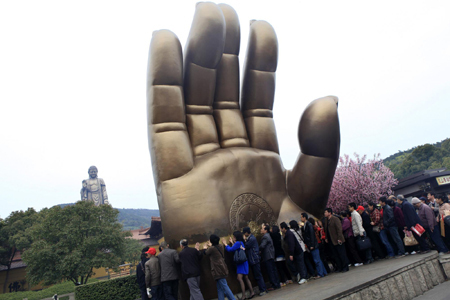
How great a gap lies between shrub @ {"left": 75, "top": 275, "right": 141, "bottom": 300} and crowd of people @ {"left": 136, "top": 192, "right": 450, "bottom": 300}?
33.5 ft

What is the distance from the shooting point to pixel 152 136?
7.33 meters

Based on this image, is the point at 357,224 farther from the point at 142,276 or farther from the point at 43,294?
the point at 43,294

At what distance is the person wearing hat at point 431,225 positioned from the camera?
7.06 metres

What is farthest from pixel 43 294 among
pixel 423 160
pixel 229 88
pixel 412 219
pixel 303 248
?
pixel 423 160

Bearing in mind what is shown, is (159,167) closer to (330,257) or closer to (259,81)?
(259,81)

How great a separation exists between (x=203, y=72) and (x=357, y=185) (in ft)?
69.3

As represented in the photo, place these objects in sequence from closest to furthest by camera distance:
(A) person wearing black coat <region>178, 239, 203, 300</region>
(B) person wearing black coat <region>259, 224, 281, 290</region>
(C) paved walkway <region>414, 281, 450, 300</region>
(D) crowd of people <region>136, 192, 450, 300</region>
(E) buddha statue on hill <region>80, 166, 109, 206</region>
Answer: (C) paved walkway <region>414, 281, 450, 300</region> < (A) person wearing black coat <region>178, 239, 203, 300</region> < (D) crowd of people <region>136, 192, 450, 300</region> < (B) person wearing black coat <region>259, 224, 281, 290</region> < (E) buddha statue on hill <region>80, 166, 109, 206</region>

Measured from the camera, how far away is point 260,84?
8.97m

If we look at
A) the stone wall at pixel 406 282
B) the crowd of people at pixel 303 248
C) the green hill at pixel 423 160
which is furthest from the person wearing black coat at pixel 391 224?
the green hill at pixel 423 160

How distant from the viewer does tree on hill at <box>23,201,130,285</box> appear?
23.7 m

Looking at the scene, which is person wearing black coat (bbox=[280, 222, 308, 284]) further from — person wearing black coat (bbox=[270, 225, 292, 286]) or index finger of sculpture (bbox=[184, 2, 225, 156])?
index finger of sculpture (bbox=[184, 2, 225, 156])

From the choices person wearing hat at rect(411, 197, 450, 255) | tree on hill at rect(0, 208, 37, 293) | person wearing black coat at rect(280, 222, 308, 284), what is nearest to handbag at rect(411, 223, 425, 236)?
person wearing hat at rect(411, 197, 450, 255)

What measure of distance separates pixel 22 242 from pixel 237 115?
30765 millimetres

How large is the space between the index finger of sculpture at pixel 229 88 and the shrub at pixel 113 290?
12.0m
